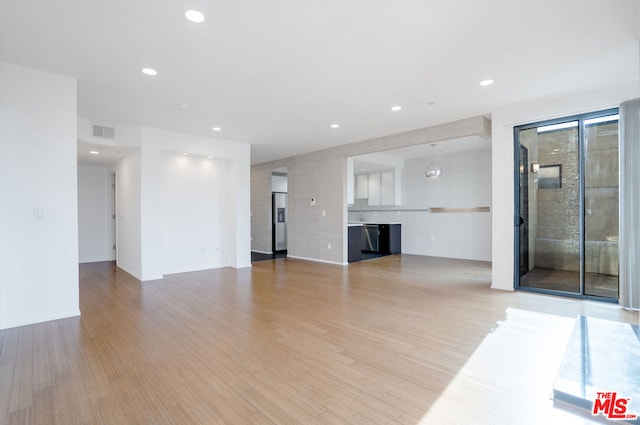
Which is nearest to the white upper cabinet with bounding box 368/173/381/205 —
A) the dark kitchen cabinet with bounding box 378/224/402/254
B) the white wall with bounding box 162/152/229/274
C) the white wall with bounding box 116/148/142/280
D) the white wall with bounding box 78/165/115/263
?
the dark kitchen cabinet with bounding box 378/224/402/254

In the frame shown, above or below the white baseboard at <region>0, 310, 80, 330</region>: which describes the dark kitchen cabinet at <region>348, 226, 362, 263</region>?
above

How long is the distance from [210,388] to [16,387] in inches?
52.9

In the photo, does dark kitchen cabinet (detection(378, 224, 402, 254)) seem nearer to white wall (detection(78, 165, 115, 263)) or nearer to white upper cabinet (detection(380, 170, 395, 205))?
white upper cabinet (detection(380, 170, 395, 205))

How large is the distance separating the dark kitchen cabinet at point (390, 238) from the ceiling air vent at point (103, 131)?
6.65m

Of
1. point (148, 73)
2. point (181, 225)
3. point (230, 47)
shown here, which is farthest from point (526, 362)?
point (181, 225)

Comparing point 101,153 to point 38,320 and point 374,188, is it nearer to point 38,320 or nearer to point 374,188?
point 38,320

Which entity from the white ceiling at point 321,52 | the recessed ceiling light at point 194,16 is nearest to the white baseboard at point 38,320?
the white ceiling at point 321,52

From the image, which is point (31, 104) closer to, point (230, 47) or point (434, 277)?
point (230, 47)

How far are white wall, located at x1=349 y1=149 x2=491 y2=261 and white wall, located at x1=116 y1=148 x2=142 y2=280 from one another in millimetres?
6545

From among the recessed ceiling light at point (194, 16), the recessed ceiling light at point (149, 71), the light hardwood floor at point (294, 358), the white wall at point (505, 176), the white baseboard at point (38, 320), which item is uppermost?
the recessed ceiling light at point (194, 16)

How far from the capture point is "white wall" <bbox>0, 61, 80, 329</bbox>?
3.14m

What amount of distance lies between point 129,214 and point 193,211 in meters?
1.17

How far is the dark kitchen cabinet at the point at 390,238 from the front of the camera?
862 cm

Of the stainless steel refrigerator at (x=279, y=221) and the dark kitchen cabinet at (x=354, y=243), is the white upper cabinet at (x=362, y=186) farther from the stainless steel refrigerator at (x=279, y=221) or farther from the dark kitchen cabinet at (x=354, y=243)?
the stainless steel refrigerator at (x=279, y=221)
